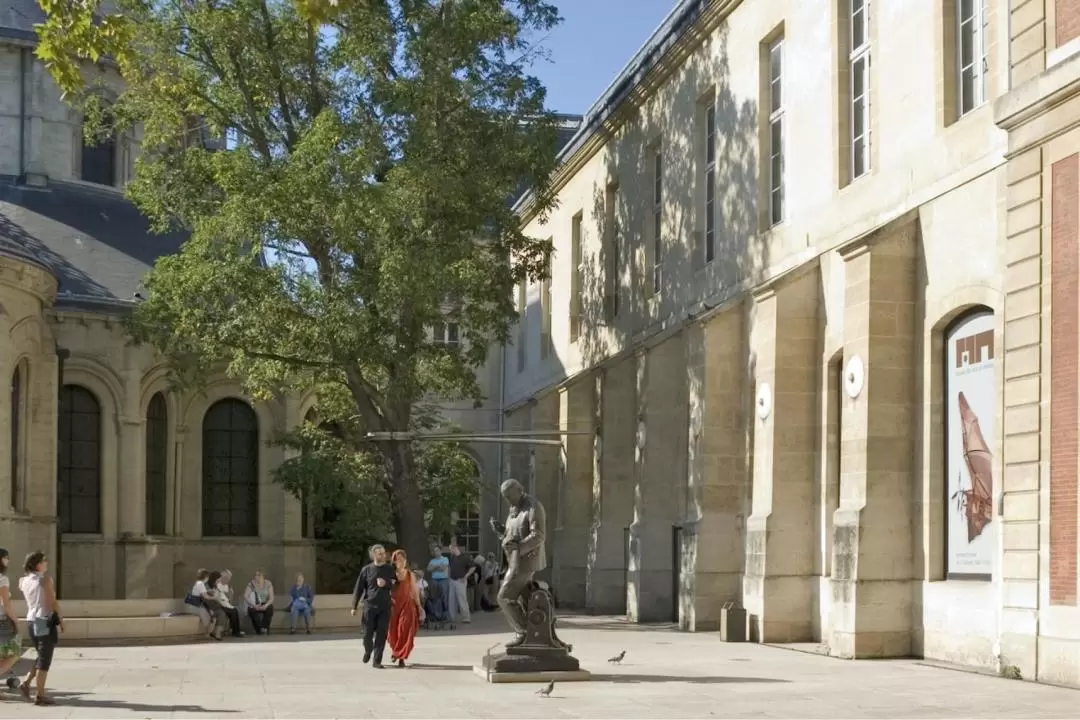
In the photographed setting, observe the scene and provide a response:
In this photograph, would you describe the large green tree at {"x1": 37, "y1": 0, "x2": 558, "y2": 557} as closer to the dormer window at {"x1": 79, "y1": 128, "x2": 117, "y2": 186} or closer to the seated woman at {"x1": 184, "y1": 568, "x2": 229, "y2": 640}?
the seated woman at {"x1": 184, "y1": 568, "x2": 229, "y2": 640}

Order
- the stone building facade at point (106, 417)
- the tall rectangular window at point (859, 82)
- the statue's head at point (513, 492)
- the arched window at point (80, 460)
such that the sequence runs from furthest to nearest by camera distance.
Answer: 1. the arched window at point (80, 460)
2. the stone building facade at point (106, 417)
3. the tall rectangular window at point (859, 82)
4. the statue's head at point (513, 492)

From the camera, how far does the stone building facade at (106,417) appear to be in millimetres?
36125

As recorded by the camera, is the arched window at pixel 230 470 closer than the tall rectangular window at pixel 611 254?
No

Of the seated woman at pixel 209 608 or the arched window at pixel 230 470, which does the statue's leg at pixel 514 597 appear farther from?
the arched window at pixel 230 470

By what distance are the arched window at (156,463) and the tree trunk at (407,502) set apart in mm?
10962

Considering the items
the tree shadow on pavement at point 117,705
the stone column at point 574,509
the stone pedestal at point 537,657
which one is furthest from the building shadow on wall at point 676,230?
the tree shadow on pavement at point 117,705

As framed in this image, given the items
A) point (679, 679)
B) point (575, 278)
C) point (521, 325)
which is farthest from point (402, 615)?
point (521, 325)

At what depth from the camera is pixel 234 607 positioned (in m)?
29.4

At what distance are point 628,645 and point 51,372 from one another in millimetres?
17641

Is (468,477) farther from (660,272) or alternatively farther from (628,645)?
(628,645)

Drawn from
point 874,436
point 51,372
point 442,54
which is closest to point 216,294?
point 442,54

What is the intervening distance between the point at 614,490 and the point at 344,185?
29.2 feet

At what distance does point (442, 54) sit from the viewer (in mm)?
29625

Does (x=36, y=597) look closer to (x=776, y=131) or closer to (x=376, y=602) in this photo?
(x=376, y=602)
